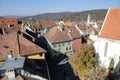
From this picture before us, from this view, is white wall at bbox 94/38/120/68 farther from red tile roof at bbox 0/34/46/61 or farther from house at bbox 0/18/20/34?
house at bbox 0/18/20/34

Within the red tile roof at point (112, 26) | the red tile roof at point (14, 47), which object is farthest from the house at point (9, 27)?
the red tile roof at point (112, 26)

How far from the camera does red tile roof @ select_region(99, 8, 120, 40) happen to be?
33.1 meters

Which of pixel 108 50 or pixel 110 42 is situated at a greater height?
pixel 110 42

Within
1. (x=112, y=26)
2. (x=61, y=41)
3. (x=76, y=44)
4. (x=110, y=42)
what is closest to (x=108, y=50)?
(x=110, y=42)

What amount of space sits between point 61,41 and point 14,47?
69.6 feet

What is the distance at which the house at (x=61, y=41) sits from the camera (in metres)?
48.2

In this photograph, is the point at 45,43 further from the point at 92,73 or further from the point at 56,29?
the point at 92,73

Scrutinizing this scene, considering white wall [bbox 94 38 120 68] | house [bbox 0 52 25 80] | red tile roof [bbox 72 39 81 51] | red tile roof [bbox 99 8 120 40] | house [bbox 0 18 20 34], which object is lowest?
red tile roof [bbox 72 39 81 51]

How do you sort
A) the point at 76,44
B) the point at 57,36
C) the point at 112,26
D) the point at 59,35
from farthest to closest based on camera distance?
the point at 76,44
the point at 59,35
the point at 57,36
the point at 112,26

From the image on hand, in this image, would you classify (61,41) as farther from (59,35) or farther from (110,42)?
(110,42)

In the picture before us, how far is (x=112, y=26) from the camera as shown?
34.4 meters

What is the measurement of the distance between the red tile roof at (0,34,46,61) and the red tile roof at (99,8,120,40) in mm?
13666

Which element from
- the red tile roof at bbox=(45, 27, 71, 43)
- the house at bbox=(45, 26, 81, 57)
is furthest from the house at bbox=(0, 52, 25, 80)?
the red tile roof at bbox=(45, 27, 71, 43)

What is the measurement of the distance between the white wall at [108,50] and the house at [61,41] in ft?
47.3
